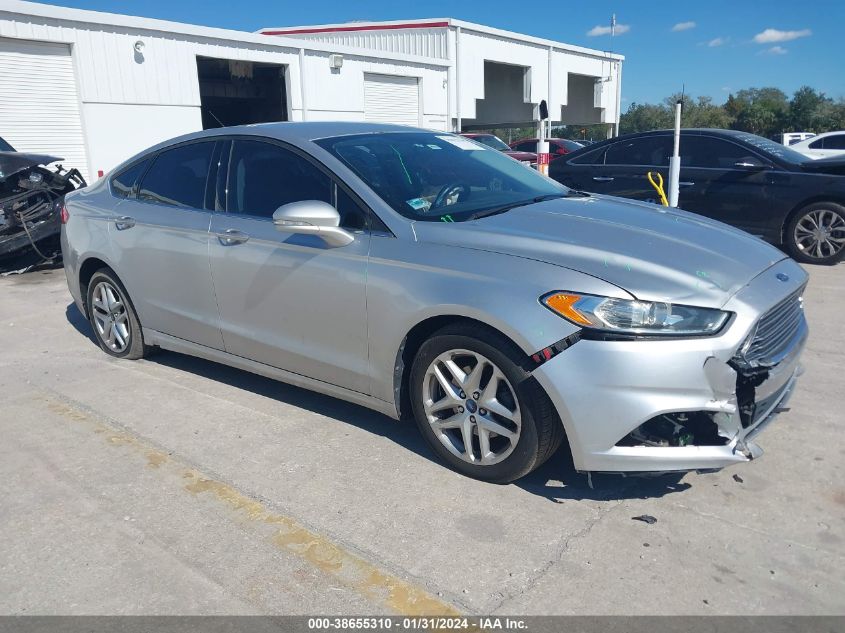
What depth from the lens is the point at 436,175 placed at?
156 inches

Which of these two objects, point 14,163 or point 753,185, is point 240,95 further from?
point 753,185

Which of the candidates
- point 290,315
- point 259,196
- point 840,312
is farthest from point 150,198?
point 840,312

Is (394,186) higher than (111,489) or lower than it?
higher

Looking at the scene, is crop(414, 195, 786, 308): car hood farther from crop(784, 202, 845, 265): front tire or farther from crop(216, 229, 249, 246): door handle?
crop(784, 202, 845, 265): front tire

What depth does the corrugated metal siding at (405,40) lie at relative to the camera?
26703 millimetres

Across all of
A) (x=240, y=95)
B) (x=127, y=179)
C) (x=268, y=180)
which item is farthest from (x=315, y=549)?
(x=240, y=95)

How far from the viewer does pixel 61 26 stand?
1439 cm

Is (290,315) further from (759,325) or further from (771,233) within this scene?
(771,233)

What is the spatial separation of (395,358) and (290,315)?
29.9 inches

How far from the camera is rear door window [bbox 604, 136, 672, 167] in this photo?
8.95m

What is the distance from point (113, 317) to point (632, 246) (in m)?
3.92

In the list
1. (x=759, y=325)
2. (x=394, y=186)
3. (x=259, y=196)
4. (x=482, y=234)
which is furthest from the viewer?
(x=259, y=196)

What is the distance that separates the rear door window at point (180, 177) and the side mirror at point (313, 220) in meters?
1.17

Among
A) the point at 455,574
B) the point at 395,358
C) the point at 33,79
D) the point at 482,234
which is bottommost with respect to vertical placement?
the point at 455,574
